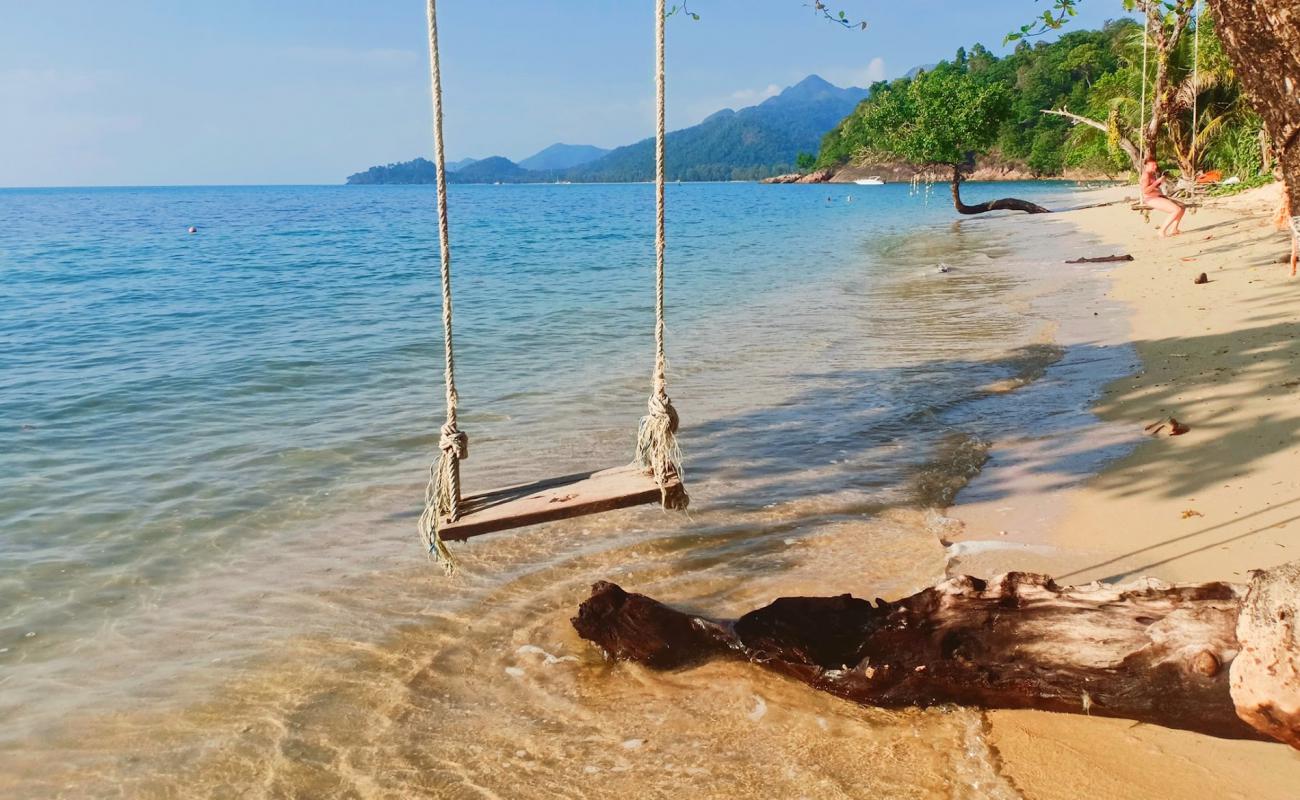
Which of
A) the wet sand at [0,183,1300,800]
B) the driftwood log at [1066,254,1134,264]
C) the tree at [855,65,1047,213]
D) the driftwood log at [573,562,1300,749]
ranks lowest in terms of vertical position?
the wet sand at [0,183,1300,800]

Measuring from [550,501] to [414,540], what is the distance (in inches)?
95.2

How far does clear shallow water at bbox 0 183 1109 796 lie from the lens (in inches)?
133

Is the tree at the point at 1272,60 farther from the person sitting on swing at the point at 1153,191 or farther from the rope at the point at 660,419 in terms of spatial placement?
the person sitting on swing at the point at 1153,191

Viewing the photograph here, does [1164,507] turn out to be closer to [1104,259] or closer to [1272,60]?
[1272,60]

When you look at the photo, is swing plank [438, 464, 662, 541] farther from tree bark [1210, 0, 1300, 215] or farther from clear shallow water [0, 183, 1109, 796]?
tree bark [1210, 0, 1300, 215]

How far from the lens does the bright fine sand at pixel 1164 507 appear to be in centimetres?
293

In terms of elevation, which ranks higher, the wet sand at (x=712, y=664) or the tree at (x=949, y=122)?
the tree at (x=949, y=122)

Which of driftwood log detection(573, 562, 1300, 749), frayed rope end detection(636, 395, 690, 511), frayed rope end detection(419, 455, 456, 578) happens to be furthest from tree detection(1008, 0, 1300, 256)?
frayed rope end detection(419, 455, 456, 578)

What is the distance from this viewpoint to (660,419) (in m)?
3.76

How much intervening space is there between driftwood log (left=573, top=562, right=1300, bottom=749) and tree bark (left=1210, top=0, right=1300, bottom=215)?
1466mm

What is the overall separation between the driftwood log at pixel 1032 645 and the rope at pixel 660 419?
63 centimetres

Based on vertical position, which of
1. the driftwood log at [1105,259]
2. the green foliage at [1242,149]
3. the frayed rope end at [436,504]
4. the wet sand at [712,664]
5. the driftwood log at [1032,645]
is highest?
the green foliage at [1242,149]

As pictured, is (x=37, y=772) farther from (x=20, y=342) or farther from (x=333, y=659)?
(x=20, y=342)

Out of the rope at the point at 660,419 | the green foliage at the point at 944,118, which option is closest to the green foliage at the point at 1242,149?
the green foliage at the point at 944,118
